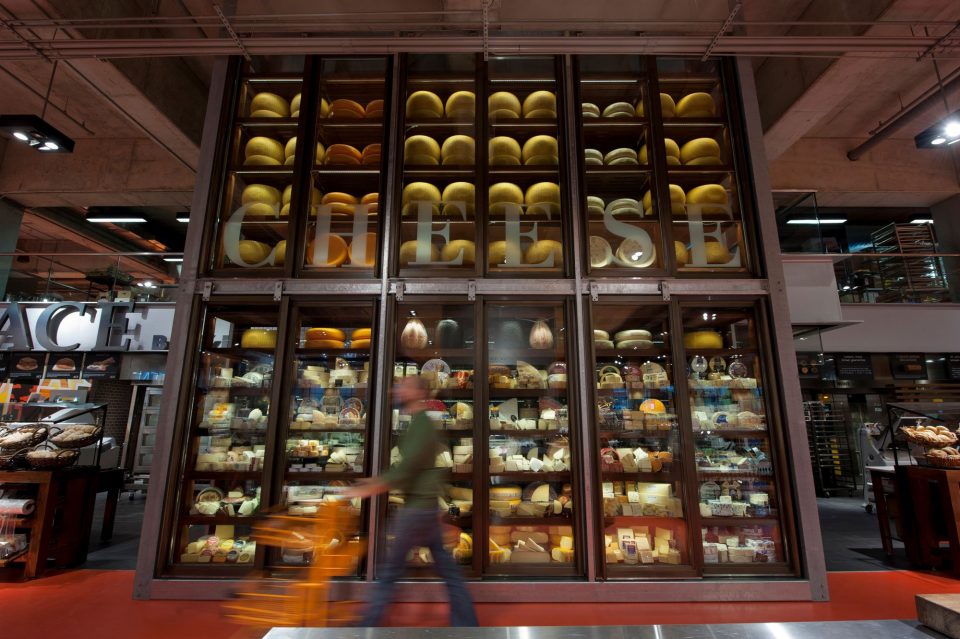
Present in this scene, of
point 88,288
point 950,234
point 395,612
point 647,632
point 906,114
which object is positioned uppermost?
point 906,114

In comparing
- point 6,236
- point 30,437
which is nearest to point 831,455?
point 30,437

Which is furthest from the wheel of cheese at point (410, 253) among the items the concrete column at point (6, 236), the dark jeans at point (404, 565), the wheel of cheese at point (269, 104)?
the concrete column at point (6, 236)

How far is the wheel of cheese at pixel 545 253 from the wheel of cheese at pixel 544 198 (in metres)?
0.39

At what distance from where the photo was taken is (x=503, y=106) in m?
5.15

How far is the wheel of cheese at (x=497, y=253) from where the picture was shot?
15.4ft

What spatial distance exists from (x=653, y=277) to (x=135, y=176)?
859cm

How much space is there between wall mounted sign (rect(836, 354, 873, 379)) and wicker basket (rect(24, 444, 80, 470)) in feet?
38.7

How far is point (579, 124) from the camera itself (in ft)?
15.9

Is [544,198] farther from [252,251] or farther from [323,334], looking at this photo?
[252,251]

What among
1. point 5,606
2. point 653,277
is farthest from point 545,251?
point 5,606

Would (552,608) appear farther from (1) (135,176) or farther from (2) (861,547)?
(1) (135,176)

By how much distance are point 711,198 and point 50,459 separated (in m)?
7.28

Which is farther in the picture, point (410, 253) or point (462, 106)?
point (462, 106)

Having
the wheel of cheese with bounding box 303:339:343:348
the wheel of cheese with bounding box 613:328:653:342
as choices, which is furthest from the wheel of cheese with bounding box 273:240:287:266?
the wheel of cheese with bounding box 613:328:653:342
